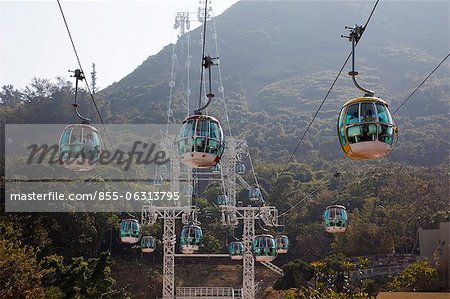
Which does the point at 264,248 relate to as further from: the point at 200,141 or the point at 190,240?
the point at 200,141

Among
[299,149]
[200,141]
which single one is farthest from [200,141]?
[299,149]

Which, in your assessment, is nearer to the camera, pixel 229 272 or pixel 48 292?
pixel 48 292

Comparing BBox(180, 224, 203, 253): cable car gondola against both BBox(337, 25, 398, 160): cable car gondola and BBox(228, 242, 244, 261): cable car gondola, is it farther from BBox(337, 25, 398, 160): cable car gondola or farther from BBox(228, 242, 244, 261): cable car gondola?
BBox(337, 25, 398, 160): cable car gondola

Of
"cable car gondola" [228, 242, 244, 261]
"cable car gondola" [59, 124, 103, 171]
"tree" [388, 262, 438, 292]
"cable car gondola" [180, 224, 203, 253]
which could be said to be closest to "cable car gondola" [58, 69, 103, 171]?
"cable car gondola" [59, 124, 103, 171]

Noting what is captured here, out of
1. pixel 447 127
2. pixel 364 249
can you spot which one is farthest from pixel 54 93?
pixel 447 127

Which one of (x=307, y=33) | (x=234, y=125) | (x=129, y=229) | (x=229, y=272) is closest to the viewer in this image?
(x=129, y=229)

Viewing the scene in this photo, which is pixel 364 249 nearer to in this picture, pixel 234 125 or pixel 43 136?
pixel 43 136
